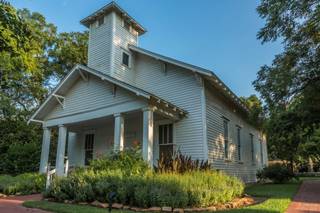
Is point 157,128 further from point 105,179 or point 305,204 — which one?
point 305,204

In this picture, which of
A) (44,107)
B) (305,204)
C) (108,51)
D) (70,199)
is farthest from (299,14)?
(44,107)

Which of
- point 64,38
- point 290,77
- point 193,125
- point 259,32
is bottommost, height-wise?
point 193,125

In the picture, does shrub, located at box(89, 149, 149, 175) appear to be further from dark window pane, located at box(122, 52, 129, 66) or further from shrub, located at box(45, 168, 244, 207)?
dark window pane, located at box(122, 52, 129, 66)

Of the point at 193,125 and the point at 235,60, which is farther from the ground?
the point at 235,60

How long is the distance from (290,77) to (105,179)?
886 cm

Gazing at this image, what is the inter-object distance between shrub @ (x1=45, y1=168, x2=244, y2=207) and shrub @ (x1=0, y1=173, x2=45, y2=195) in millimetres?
3473

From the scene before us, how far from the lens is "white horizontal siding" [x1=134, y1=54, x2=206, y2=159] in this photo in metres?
13.0

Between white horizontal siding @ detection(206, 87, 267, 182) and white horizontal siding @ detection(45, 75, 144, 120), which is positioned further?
white horizontal siding @ detection(206, 87, 267, 182)

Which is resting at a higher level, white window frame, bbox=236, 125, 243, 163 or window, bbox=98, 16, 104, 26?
window, bbox=98, 16, 104, 26

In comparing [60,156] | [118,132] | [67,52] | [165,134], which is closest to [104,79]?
[118,132]

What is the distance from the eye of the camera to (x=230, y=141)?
16.0 metres

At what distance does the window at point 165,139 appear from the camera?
13.8 meters

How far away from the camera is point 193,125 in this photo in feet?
43.1

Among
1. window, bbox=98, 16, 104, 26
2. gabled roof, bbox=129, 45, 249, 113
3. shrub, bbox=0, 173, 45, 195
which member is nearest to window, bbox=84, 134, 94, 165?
shrub, bbox=0, 173, 45, 195
